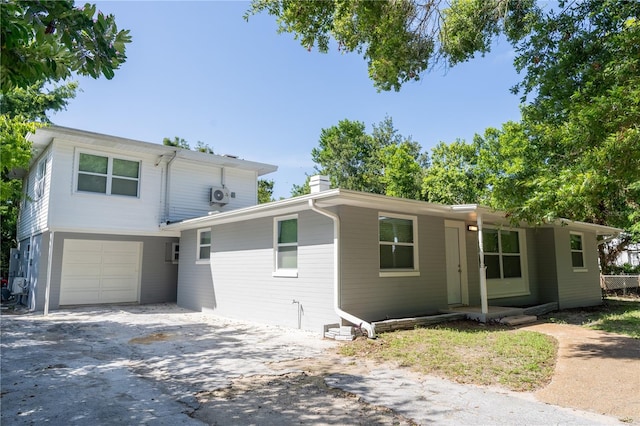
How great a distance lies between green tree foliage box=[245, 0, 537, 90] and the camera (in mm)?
6551

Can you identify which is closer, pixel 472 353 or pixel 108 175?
pixel 472 353

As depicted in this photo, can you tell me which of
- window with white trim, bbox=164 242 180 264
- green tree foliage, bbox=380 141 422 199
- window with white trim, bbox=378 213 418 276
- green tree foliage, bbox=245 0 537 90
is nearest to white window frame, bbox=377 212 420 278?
window with white trim, bbox=378 213 418 276

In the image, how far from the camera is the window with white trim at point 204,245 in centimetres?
1203

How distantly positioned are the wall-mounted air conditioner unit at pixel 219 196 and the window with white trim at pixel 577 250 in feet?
38.1

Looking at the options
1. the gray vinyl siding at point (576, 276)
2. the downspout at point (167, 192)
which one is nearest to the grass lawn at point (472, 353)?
the gray vinyl siding at point (576, 276)

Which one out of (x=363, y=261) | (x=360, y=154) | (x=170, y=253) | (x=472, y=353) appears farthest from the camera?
(x=360, y=154)

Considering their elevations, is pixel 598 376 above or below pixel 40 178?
below

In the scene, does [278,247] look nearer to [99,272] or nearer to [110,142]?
[110,142]

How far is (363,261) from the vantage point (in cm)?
837

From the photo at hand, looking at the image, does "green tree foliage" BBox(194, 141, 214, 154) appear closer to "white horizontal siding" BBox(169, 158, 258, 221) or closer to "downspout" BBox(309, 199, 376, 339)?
"white horizontal siding" BBox(169, 158, 258, 221)

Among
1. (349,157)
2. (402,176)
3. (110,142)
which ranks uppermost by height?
(349,157)

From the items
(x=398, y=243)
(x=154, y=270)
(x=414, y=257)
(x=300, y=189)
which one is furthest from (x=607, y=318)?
(x=300, y=189)

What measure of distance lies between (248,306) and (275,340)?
8.75ft

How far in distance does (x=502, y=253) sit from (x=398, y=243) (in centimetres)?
426
